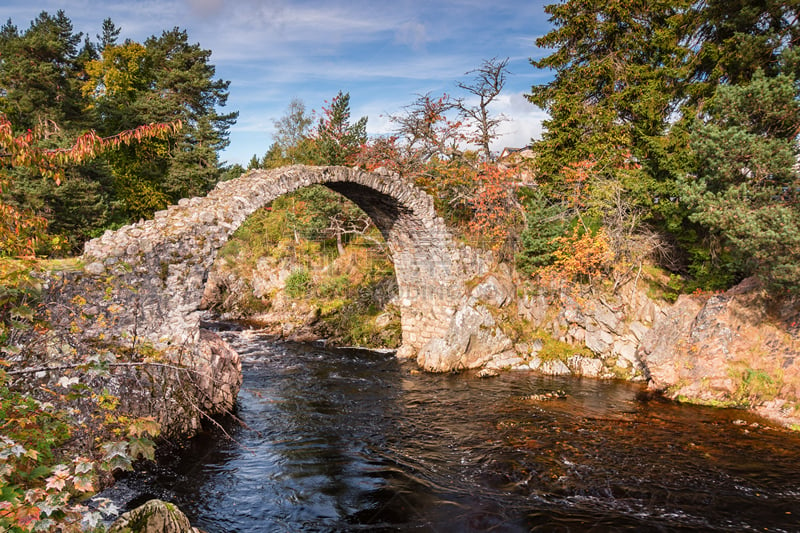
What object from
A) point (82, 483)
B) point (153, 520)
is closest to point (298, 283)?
point (153, 520)

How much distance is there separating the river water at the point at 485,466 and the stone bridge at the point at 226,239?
2.42 metres

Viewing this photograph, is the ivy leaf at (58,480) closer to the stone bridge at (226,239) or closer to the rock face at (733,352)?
the stone bridge at (226,239)

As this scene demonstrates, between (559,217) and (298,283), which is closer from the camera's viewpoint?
(559,217)

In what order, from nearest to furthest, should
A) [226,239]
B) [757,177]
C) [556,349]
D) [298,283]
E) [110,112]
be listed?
[226,239]
[757,177]
[556,349]
[298,283]
[110,112]

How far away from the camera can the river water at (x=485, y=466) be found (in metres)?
6.70

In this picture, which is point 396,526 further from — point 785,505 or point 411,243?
point 411,243

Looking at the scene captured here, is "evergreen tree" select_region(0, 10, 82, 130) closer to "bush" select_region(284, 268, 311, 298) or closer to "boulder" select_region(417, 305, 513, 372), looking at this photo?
"bush" select_region(284, 268, 311, 298)

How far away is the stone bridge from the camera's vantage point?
8.34 metres

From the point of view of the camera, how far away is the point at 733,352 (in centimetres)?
1104

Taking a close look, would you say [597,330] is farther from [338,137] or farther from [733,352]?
[338,137]

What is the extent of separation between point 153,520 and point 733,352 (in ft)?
41.1

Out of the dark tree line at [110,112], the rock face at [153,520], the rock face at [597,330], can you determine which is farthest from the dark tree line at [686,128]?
the dark tree line at [110,112]

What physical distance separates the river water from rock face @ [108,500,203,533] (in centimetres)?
154

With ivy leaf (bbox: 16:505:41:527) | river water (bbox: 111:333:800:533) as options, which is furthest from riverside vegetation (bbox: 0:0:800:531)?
river water (bbox: 111:333:800:533)
